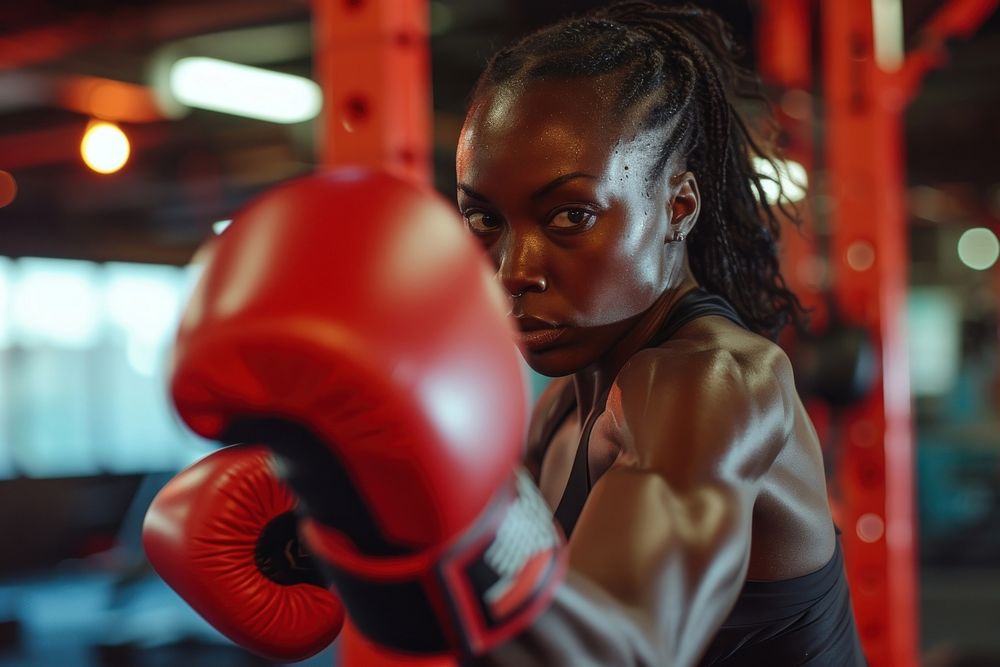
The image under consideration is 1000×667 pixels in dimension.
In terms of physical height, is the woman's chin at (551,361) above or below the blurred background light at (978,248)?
above

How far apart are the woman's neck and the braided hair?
12cm

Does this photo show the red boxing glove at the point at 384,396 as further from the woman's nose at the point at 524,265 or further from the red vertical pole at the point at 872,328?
the red vertical pole at the point at 872,328

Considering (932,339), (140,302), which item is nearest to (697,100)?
(140,302)

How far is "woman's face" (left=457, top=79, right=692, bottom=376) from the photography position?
3.71 ft

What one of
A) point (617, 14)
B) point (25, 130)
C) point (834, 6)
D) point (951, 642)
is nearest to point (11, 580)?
point (25, 130)

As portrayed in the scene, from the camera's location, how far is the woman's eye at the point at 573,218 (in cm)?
113

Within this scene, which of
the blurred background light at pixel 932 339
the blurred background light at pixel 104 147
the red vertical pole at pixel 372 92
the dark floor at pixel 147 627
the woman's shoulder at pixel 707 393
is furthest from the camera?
the blurred background light at pixel 932 339

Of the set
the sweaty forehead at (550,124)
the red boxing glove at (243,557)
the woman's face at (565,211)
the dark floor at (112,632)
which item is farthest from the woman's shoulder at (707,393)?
the dark floor at (112,632)

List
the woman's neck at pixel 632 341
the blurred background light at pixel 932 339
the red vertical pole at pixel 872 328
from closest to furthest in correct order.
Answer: the woman's neck at pixel 632 341, the red vertical pole at pixel 872 328, the blurred background light at pixel 932 339

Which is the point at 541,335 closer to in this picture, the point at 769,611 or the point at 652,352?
the point at 652,352

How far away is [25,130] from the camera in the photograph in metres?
8.24

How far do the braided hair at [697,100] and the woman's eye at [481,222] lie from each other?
14 centimetres

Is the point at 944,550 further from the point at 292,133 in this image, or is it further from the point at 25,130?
the point at 25,130

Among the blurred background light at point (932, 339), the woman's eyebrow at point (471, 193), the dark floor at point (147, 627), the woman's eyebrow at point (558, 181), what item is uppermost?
the woman's eyebrow at point (558, 181)
